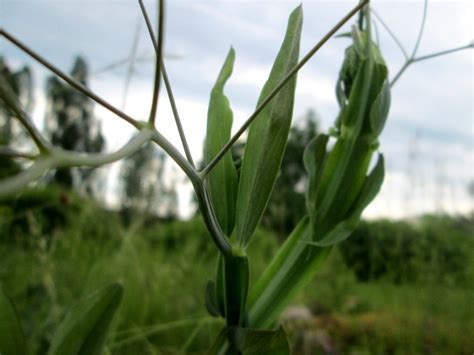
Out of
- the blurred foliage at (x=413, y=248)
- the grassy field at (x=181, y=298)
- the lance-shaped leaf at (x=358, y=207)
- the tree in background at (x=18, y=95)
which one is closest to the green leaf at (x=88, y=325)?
the lance-shaped leaf at (x=358, y=207)

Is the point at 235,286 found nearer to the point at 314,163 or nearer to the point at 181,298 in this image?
the point at 314,163

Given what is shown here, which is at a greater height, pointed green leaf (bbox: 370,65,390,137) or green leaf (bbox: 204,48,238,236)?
pointed green leaf (bbox: 370,65,390,137)

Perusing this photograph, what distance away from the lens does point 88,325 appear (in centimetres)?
44

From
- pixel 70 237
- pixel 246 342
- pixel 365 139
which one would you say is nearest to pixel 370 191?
pixel 365 139

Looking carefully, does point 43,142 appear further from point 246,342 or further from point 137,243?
point 137,243

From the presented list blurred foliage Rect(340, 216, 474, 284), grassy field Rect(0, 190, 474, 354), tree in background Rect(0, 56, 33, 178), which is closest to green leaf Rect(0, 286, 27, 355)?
grassy field Rect(0, 190, 474, 354)

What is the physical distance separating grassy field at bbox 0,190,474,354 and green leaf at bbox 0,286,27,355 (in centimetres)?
31

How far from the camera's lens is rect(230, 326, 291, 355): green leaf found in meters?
0.39

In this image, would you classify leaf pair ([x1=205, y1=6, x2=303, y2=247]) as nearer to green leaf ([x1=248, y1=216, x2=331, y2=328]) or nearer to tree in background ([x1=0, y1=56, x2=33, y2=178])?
green leaf ([x1=248, y1=216, x2=331, y2=328])

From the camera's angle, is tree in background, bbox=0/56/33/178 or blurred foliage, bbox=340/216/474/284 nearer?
tree in background, bbox=0/56/33/178

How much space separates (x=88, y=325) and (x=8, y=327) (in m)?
0.06

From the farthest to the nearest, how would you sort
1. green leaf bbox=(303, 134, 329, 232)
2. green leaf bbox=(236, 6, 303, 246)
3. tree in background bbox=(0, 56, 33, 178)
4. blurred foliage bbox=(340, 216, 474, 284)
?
blurred foliage bbox=(340, 216, 474, 284)
tree in background bbox=(0, 56, 33, 178)
green leaf bbox=(303, 134, 329, 232)
green leaf bbox=(236, 6, 303, 246)

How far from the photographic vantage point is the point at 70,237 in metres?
2.85

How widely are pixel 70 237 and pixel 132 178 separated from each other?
1418 mm
